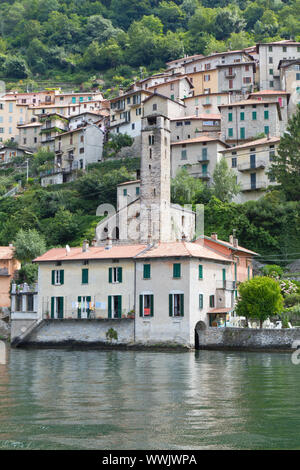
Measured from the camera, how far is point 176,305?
45531 mm

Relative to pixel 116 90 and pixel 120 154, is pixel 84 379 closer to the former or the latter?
pixel 120 154

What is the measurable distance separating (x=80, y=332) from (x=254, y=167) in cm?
3091

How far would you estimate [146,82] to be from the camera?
358 ft

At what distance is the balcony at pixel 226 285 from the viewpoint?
49.4m

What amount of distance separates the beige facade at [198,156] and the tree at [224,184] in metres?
4.76

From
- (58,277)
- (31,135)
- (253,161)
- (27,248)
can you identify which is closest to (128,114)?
(31,135)

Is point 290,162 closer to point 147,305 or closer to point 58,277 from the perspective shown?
point 147,305

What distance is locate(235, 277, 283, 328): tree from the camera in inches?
1746

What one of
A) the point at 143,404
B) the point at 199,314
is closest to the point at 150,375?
the point at 143,404

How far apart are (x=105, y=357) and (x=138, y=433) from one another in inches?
912

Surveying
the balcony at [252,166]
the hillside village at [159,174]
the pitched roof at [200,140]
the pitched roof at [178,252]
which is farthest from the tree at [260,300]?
the pitched roof at [200,140]

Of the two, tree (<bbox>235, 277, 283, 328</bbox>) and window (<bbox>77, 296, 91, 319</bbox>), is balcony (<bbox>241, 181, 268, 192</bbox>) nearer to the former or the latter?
tree (<bbox>235, 277, 283, 328</bbox>)

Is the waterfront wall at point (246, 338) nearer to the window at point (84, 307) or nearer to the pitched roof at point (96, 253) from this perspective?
the pitched roof at point (96, 253)

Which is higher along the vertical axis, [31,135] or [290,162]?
[31,135]
